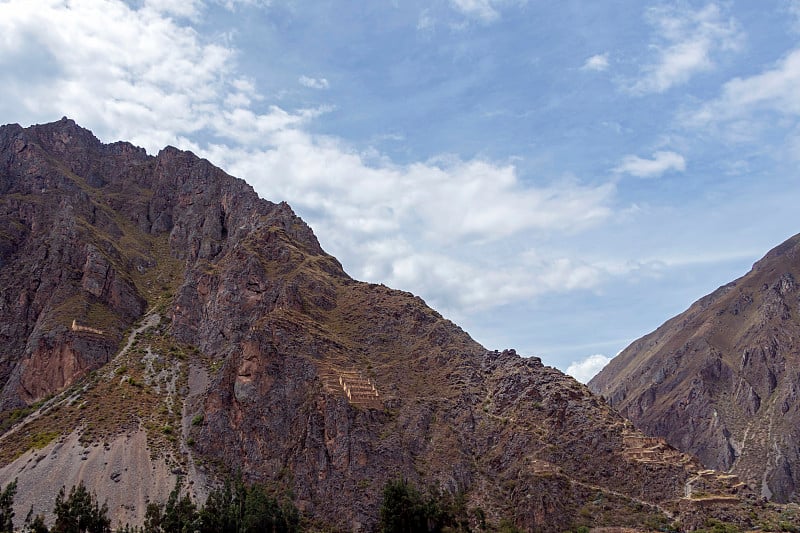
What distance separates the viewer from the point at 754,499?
10188 centimetres

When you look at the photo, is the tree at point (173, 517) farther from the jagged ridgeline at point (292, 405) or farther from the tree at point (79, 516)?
the tree at point (79, 516)

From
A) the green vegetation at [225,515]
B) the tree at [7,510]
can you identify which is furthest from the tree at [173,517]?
the tree at [7,510]

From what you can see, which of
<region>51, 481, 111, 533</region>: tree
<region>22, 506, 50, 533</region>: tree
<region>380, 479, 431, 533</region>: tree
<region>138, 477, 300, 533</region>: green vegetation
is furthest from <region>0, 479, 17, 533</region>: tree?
<region>380, 479, 431, 533</region>: tree

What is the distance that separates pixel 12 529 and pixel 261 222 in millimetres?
100490

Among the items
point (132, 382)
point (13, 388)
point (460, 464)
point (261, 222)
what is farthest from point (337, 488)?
point (261, 222)

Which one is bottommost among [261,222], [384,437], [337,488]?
[337,488]

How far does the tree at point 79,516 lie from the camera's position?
9569cm

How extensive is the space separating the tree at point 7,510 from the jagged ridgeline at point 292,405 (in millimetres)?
5261

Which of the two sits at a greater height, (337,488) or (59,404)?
(59,404)

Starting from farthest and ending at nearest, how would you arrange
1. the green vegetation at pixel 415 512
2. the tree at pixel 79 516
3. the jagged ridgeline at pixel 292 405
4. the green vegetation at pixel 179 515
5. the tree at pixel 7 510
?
the jagged ridgeline at pixel 292 405 → the green vegetation at pixel 415 512 → the green vegetation at pixel 179 515 → the tree at pixel 79 516 → the tree at pixel 7 510

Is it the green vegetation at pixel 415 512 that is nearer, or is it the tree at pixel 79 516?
the tree at pixel 79 516

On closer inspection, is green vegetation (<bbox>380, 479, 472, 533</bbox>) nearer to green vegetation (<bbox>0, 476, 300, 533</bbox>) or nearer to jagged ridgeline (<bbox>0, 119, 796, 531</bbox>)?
jagged ridgeline (<bbox>0, 119, 796, 531</bbox>)

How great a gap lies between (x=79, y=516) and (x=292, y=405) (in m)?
37.9

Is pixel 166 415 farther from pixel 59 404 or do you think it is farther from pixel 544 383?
pixel 544 383
